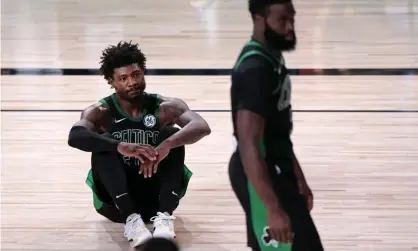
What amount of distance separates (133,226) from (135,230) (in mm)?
34

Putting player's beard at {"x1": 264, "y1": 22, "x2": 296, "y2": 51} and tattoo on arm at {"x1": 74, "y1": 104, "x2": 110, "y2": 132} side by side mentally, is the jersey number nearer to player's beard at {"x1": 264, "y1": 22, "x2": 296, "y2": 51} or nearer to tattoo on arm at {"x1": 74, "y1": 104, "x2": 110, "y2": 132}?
player's beard at {"x1": 264, "y1": 22, "x2": 296, "y2": 51}

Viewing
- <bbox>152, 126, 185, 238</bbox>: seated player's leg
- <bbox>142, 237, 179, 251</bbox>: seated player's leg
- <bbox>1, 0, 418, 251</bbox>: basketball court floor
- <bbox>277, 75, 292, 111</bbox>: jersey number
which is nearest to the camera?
<bbox>142, 237, 179, 251</bbox>: seated player's leg

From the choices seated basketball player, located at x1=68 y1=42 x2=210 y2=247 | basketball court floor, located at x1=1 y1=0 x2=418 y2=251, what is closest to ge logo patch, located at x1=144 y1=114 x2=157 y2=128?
seated basketball player, located at x1=68 y1=42 x2=210 y2=247

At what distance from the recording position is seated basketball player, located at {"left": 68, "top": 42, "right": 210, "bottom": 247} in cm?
411

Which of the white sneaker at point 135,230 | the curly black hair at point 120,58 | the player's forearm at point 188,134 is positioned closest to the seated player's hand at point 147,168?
the player's forearm at point 188,134

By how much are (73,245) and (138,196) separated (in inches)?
16.1

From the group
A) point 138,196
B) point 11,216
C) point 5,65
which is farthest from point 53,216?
point 5,65

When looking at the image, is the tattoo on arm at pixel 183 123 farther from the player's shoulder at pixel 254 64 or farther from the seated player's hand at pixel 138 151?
the player's shoulder at pixel 254 64

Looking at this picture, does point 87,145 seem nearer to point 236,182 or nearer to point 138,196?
point 138,196

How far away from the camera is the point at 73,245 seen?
13.8ft

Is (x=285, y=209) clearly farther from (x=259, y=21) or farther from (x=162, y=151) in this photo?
(x=162, y=151)

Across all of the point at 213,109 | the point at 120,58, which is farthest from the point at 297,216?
the point at 213,109

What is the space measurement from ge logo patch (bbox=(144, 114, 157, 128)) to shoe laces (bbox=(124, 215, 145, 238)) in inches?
18.6

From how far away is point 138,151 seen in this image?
4027 mm
